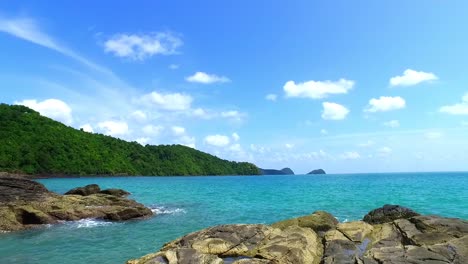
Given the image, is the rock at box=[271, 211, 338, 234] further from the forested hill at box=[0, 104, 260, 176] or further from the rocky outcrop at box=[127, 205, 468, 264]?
the forested hill at box=[0, 104, 260, 176]

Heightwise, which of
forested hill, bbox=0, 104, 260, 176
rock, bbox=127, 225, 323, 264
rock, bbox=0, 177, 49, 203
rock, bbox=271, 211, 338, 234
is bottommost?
rock, bbox=127, 225, 323, 264

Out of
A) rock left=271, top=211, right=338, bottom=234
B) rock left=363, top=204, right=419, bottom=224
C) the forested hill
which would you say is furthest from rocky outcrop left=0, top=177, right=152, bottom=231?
the forested hill

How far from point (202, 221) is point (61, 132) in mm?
146908

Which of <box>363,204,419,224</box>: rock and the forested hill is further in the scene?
the forested hill

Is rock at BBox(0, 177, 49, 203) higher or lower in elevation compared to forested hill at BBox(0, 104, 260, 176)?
lower

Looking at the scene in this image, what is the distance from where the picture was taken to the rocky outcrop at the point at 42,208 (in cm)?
3475

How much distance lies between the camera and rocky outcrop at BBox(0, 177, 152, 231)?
114ft

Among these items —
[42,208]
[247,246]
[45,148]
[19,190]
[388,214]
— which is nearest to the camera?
[247,246]

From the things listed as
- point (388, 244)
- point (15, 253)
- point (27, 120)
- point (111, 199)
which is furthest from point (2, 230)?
point (27, 120)

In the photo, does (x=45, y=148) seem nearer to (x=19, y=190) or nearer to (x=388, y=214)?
(x=19, y=190)

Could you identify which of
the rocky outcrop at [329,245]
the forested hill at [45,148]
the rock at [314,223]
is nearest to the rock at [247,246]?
the rocky outcrop at [329,245]

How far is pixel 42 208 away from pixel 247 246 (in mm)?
28246

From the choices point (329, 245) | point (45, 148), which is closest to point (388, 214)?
point (329, 245)

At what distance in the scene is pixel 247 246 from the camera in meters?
17.8
